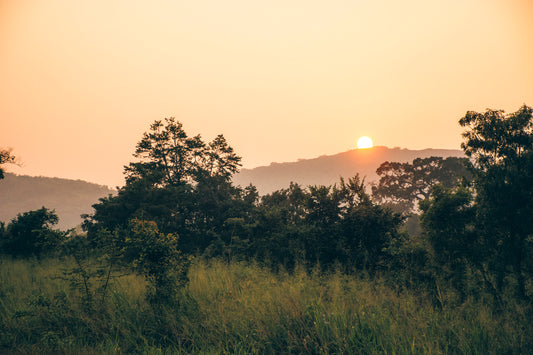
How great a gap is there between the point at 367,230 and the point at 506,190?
5403 millimetres

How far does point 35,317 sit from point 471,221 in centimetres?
1138

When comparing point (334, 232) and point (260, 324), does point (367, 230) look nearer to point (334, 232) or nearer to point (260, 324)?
point (334, 232)

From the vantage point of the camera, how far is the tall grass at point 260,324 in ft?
14.6

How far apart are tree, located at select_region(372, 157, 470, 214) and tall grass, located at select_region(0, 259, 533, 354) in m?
43.0

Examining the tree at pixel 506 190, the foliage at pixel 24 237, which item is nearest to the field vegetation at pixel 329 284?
the tree at pixel 506 190

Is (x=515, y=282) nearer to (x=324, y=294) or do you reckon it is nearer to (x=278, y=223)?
(x=324, y=294)

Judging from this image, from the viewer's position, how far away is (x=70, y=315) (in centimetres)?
619

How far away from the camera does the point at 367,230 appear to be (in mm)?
12445

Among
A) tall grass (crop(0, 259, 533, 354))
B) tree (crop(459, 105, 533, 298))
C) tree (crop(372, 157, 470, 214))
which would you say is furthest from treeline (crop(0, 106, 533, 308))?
Result: tree (crop(372, 157, 470, 214))

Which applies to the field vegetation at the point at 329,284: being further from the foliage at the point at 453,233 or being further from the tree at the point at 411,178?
the tree at the point at 411,178

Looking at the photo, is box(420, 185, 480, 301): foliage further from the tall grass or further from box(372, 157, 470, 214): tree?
box(372, 157, 470, 214): tree

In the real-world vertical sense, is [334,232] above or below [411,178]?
below

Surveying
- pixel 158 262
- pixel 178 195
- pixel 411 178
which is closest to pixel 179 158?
pixel 178 195

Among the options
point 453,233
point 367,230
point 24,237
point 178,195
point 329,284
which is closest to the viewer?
point 329,284
